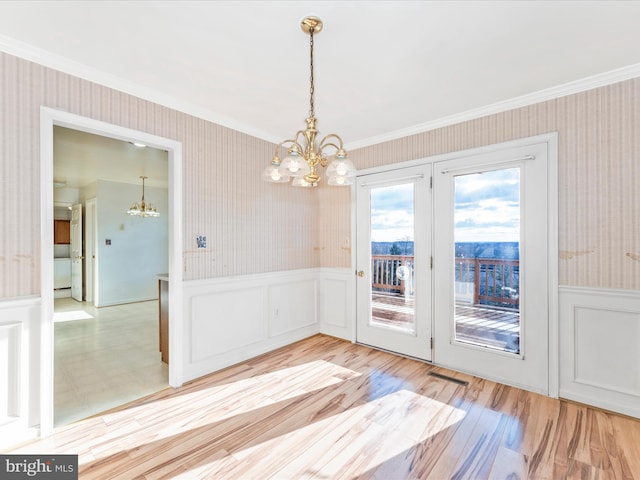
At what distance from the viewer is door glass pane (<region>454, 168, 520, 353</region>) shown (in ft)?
9.24

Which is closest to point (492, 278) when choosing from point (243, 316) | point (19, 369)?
point (243, 316)

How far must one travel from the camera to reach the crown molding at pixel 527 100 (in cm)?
231

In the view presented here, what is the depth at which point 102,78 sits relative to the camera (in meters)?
2.34

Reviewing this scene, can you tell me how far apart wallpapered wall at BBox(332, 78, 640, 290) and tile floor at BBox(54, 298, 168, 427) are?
3925 mm

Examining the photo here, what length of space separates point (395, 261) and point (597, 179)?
1.94 meters

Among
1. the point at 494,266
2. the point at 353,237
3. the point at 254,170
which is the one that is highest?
the point at 254,170

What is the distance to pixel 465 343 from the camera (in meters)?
3.06

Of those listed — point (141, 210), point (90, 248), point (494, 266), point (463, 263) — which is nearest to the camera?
point (494, 266)

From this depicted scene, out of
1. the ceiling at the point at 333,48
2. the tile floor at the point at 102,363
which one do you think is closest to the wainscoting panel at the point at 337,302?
the tile floor at the point at 102,363

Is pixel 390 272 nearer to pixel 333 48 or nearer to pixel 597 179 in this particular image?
pixel 597 179

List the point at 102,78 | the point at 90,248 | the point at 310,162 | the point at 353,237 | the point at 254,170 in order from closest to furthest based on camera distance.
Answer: the point at 310,162, the point at 102,78, the point at 254,170, the point at 353,237, the point at 90,248

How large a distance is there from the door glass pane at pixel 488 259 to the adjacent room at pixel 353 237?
0.8 inches

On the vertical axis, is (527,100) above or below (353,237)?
above

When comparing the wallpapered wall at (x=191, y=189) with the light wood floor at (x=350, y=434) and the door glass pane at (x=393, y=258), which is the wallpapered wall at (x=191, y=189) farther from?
the light wood floor at (x=350, y=434)
